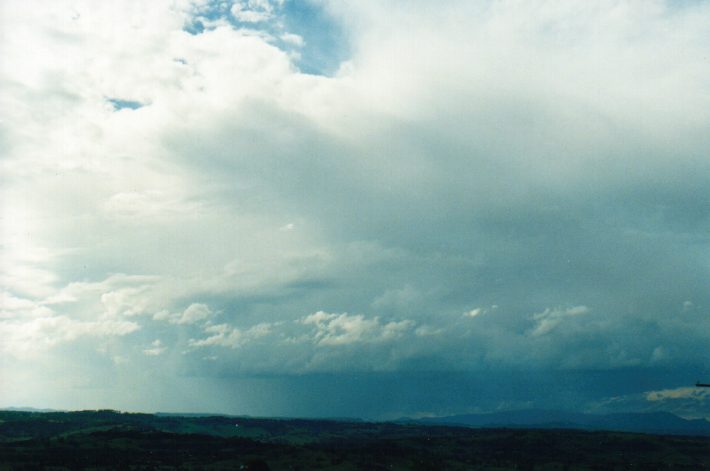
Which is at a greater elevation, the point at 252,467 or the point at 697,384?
the point at 697,384

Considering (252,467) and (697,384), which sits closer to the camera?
(252,467)
